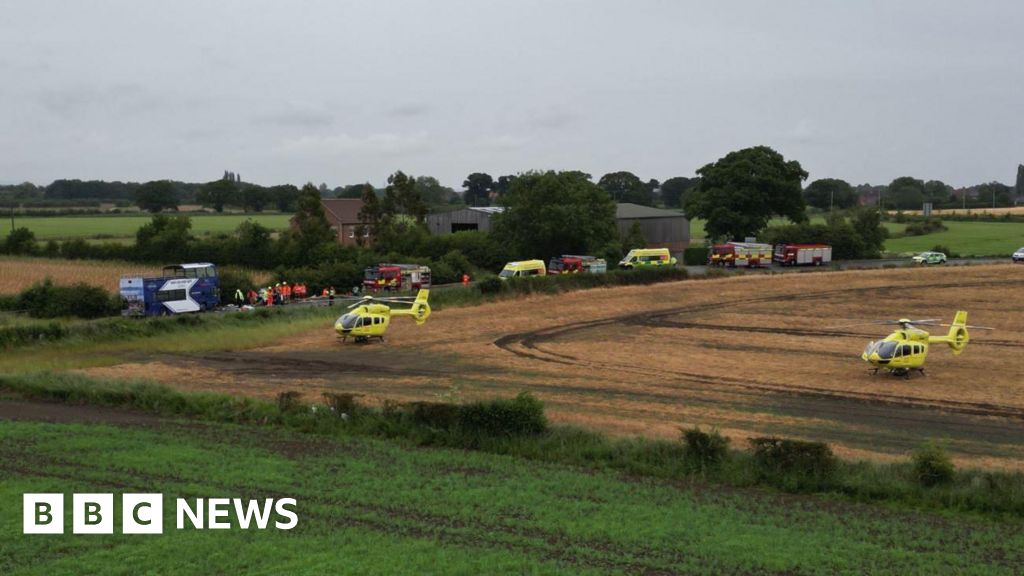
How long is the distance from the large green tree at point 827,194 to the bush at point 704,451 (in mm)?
160506

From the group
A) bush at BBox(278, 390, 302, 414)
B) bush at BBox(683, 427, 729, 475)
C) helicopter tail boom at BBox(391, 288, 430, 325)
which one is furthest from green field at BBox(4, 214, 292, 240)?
bush at BBox(683, 427, 729, 475)

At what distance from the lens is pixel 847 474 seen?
18.2 metres

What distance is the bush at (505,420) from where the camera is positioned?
21.2 metres

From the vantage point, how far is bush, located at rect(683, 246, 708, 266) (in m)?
79.5

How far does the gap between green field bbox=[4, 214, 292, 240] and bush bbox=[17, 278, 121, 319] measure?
4451cm

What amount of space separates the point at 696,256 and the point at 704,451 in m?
61.9

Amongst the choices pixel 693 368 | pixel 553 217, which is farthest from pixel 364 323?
pixel 553 217

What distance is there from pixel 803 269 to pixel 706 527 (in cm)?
6102

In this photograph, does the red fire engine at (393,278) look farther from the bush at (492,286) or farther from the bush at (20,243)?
the bush at (20,243)

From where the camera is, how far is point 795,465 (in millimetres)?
18359

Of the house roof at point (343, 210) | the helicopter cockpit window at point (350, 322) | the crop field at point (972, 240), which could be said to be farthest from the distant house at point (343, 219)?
the crop field at point (972, 240)

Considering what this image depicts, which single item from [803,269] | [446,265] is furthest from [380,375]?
[803,269]

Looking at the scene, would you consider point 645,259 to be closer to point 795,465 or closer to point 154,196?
point 795,465

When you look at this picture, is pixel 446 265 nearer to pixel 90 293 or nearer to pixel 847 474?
pixel 90 293
